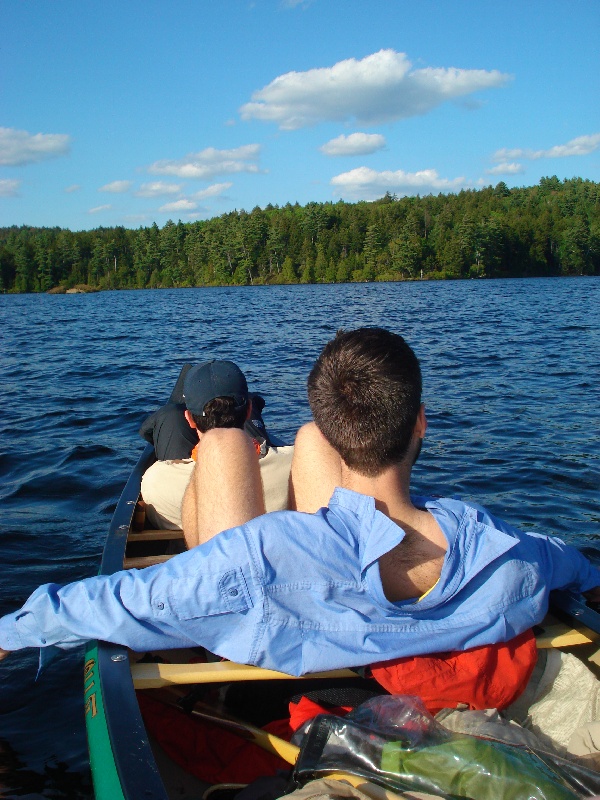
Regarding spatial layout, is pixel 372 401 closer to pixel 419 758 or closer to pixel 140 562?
pixel 419 758

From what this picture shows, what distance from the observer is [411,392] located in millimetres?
2191

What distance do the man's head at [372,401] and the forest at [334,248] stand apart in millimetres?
100256

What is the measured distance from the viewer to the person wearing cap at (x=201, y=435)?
371 cm

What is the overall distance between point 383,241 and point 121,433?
103085mm

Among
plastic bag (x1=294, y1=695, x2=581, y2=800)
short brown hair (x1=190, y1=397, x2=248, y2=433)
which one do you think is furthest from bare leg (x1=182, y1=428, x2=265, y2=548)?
plastic bag (x1=294, y1=695, x2=581, y2=800)

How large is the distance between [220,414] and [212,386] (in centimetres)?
15

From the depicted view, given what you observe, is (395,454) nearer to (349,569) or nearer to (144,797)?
(349,569)

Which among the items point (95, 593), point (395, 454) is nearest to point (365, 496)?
point (395, 454)

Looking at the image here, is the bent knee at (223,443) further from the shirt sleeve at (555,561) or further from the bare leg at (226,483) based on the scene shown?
the shirt sleeve at (555,561)

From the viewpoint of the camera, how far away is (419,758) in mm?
2033

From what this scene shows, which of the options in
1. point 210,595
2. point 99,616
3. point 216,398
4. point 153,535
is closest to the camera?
point 210,595

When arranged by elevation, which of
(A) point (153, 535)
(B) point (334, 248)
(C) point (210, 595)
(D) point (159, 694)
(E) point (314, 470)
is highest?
(B) point (334, 248)

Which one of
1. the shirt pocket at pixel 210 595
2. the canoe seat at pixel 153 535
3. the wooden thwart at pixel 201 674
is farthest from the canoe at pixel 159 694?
the canoe seat at pixel 153 535

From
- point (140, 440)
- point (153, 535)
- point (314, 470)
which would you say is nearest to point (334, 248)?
point (140, 440)
